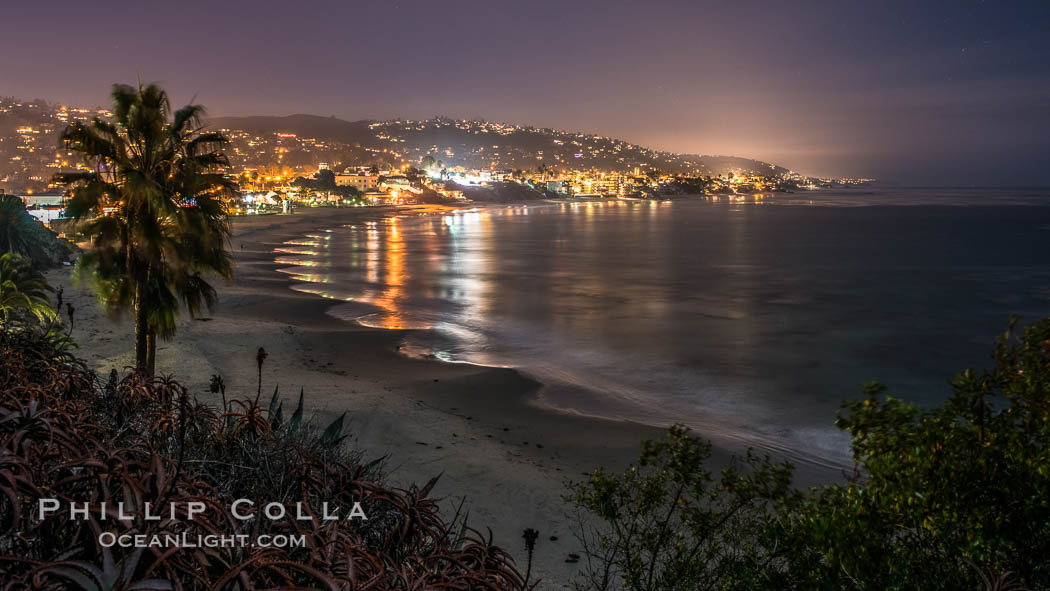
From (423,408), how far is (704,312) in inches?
816

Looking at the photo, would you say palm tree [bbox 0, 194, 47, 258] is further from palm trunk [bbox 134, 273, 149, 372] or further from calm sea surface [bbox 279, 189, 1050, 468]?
palm trunk [bbox 134, 273, 149, 372]

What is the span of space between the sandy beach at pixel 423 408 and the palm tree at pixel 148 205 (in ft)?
4.07

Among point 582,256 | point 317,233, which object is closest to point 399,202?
point 317,233

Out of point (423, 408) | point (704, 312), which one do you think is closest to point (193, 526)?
point (423, 408)

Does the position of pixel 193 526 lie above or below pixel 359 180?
below

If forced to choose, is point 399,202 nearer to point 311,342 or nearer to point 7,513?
point 311,342

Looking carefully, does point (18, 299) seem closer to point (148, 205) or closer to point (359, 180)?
point (148, 205)

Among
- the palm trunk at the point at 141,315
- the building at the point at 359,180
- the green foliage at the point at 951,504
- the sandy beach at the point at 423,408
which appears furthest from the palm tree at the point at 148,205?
the building at the point at 359,180

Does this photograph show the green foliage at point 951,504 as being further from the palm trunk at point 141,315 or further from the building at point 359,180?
the building at point 359,180

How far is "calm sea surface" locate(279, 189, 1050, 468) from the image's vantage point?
17.0 m

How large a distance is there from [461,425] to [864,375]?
14414 millimetres

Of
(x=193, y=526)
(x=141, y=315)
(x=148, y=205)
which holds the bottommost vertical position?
(x=141, y=315)

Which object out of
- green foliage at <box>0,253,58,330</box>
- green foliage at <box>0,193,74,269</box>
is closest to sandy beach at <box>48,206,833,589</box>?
green foliage at <box>0,253,58,330</box>

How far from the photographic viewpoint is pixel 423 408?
13.4 meters
